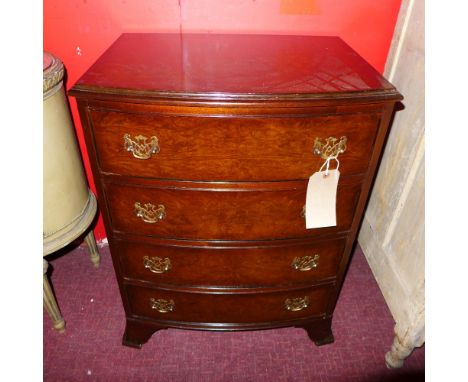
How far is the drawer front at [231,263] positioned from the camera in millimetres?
1336

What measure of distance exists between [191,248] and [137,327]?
0.61 metres

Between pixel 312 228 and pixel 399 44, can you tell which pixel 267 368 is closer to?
pixel 312 228

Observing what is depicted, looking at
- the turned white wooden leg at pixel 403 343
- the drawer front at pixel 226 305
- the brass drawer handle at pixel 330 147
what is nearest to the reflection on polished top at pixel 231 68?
the brass drawer handle at pixel 330 147

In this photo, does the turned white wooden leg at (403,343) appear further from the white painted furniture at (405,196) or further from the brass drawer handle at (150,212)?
the brass drawer handle at (150,212)

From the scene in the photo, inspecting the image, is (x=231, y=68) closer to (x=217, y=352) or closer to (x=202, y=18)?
(x=202, y=18)

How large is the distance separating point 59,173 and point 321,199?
105 centimetres

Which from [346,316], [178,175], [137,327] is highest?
[178,175]

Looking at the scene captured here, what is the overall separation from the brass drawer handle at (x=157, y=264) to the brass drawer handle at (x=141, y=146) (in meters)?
0.46

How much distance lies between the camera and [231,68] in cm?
115

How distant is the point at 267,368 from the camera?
1.67m

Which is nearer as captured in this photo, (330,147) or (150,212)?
(330,147)

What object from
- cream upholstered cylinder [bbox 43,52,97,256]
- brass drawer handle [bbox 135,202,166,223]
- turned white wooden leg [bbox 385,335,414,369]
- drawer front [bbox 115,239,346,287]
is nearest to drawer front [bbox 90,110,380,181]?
brass drawer handle [bbox 135,202,166,223]

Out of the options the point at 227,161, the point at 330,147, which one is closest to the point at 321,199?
the point at 330,147
